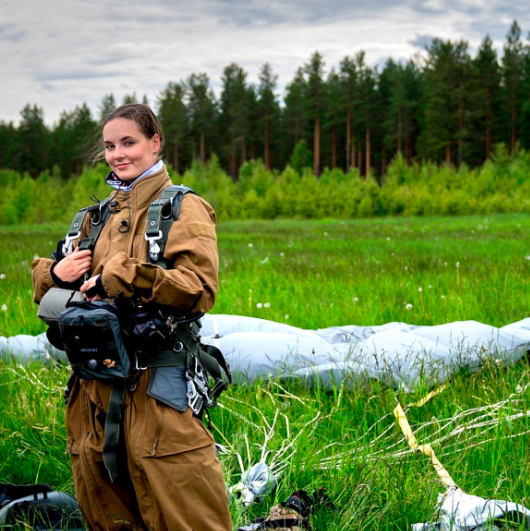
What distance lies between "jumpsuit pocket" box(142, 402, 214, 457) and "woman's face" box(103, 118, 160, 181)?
1.00 meters

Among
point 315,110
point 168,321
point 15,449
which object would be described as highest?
point 315,110

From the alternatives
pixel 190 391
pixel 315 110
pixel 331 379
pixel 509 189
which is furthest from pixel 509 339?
pixel 315 110

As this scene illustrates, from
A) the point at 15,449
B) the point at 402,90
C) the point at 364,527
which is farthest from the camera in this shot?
the point at 402,90

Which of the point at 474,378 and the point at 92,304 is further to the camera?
the point at 474,378

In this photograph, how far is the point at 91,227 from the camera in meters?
2.83

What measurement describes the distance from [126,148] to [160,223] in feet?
1.42

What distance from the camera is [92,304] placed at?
7.72 feet

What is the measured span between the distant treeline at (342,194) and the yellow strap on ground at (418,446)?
3711 cm

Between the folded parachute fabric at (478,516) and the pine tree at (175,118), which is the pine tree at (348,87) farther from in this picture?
the folded parachute fabric at (478,516)

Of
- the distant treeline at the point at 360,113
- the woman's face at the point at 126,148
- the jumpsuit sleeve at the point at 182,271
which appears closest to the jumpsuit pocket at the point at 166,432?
the jumpsuit sleeve at the point at 182,271

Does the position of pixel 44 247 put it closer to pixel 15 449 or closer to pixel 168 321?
pixel 15 449

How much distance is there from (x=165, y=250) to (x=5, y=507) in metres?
1.57

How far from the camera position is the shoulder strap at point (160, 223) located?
8.11 feet

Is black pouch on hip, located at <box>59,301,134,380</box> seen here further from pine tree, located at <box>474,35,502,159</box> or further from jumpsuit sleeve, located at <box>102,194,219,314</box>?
pine tree, located at <box>474,35,502,159</box>
